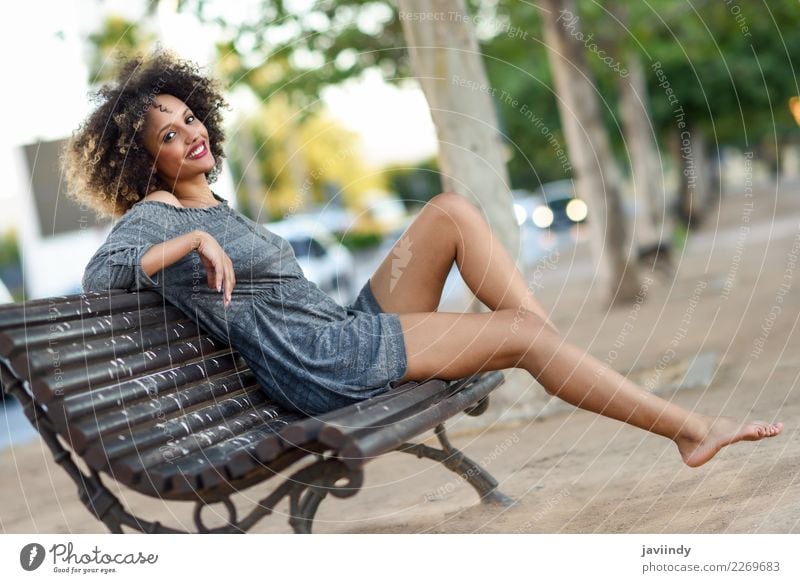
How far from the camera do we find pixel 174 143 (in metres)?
3.75

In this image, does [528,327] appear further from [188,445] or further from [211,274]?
[188,445]

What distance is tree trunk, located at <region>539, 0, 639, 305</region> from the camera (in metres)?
10.7

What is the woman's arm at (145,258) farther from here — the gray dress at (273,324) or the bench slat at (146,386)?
the bench slat at (146,386)

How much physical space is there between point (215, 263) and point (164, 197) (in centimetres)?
52

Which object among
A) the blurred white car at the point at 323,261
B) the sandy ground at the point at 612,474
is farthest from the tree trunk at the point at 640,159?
the sandy ground at the point at 612,474

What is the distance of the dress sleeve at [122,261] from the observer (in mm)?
3318

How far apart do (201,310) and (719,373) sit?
3716 mm

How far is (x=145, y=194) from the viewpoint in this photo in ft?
12.4

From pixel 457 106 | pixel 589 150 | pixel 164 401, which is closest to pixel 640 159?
pixel 589 150

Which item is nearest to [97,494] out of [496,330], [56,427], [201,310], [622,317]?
[56,427]

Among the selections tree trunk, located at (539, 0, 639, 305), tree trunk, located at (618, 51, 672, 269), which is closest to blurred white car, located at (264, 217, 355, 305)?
tree trunk, located at (539, 0, 639, 305)

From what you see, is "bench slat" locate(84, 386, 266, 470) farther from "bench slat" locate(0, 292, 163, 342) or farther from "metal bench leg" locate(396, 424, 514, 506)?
"metal bench leg" locate(396, 424, 514, 506)

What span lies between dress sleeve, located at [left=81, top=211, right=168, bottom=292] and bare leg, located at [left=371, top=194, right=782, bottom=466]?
34.5 inches

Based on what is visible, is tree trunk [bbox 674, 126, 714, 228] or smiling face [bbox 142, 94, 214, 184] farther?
tree trunk [bbox 674, 126, 714, 228]
